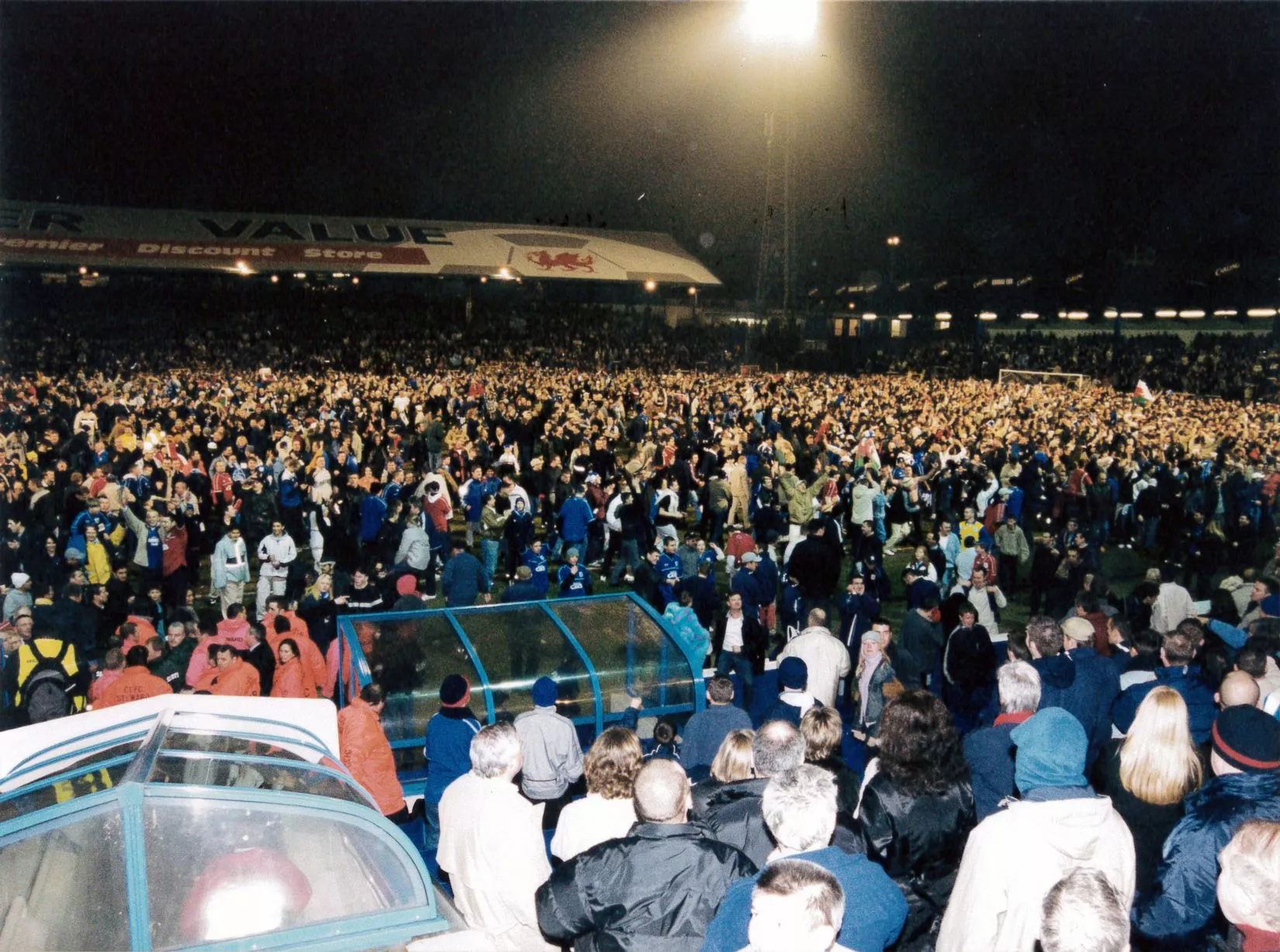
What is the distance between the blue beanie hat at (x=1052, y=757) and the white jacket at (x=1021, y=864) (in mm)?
79

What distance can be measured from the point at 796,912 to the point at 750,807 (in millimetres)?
1299

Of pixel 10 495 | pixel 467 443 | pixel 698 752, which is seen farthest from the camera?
pixel 467 443

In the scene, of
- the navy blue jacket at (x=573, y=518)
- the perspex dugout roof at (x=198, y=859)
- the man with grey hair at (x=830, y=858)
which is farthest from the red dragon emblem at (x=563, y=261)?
the man with grey hair at (x=830, y=858)

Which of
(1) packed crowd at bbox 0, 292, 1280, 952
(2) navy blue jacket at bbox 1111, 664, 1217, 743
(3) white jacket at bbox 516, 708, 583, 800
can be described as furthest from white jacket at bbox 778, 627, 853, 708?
(3) white jacket at bbox 516, 708, 583, 800

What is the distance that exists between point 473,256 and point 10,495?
30.7 meters

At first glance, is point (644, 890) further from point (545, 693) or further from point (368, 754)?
point (368, 754)

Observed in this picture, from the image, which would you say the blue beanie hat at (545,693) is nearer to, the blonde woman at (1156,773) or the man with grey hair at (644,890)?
the man with grey hair at (644,890)

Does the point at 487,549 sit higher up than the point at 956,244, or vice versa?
the point at 956,244

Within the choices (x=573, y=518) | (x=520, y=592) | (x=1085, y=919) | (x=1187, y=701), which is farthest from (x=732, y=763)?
(x=573, y=518)

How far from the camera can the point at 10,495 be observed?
1044 cm

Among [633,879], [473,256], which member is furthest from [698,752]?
[473,256]

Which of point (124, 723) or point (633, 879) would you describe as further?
point (124, 723)

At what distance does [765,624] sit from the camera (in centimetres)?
891

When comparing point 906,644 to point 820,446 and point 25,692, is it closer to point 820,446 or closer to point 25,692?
point 25,692
